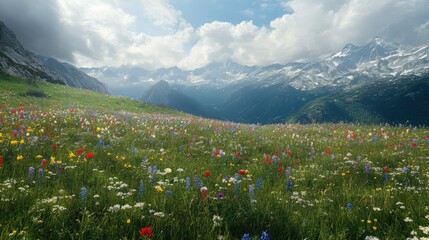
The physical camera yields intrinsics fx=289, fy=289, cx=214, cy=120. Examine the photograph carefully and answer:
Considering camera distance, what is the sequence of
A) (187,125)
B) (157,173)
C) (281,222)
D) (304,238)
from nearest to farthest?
(304,238) → (281,222) → (157,173) → (187,125)

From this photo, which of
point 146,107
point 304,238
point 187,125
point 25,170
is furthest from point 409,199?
point 146,107

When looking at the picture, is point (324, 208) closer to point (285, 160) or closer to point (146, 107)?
point (285, 160)

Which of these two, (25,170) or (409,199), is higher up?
(409,199)

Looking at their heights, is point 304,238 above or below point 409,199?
below

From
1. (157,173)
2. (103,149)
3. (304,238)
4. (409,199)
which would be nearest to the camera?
(304,238)

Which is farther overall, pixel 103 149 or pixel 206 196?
pixel 103 149

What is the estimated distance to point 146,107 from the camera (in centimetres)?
4594

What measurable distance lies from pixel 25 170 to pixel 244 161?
582 cm

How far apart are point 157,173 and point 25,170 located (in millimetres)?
2613

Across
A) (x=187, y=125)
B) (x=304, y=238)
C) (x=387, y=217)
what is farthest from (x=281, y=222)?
(x=187, y=125)

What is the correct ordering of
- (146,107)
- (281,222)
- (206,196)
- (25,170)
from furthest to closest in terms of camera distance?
(146,107) < (25,170) < (206,196) < (281,222)

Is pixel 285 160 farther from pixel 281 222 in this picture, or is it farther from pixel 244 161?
pixel 281 222

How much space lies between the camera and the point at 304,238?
12.2 feet

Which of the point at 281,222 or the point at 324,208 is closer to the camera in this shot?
the point at 281,222
